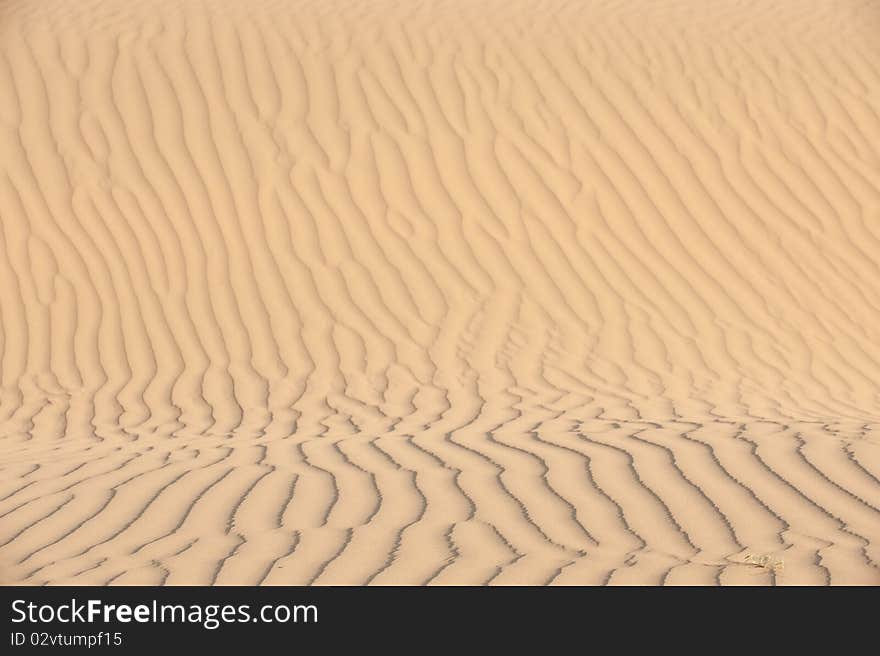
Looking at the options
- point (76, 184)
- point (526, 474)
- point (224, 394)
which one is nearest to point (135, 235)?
point (76, 184)

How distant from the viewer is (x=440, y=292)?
823cm

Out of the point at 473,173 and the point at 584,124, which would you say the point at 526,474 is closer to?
the point at 473,173

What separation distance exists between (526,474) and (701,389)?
2.72m

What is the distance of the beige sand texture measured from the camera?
157 inches

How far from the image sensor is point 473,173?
Result: 921cm

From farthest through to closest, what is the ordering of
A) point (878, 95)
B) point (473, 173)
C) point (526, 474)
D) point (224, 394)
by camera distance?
point (878, 95), point (473, 173), point (224, 394), point (526, 474)

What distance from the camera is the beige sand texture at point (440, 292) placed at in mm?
4000

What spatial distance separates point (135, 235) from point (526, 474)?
4.83 metres

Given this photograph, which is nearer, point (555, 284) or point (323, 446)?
point (323, 446)

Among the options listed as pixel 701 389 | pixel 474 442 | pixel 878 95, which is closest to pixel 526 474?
pixel 474 442
